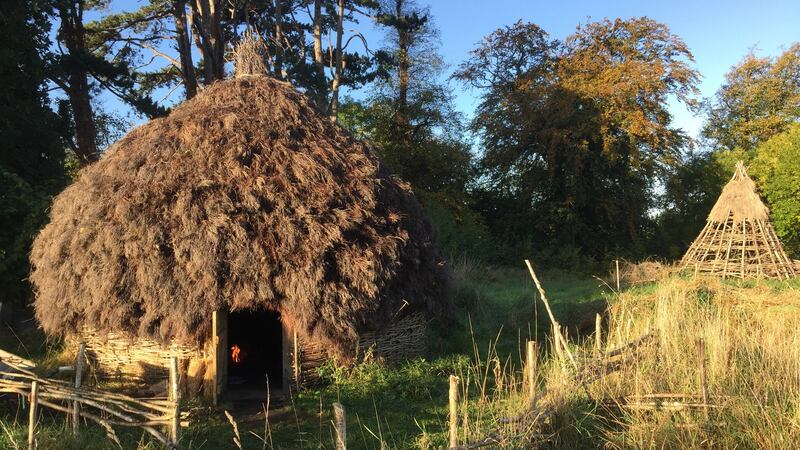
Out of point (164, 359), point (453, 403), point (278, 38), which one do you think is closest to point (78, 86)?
point (278, 38)

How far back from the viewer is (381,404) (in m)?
6.87

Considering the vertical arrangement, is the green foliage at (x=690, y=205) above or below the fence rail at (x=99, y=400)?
above

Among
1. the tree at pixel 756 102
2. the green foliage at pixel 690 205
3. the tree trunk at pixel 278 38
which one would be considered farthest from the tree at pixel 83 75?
the tree at pixel 756 102

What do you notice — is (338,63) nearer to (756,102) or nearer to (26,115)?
(26,115)

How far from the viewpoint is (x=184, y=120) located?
27.4 ft

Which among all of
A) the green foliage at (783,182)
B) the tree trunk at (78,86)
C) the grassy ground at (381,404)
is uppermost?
the tree trunk at (78,86)

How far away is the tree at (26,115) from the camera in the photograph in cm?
1164

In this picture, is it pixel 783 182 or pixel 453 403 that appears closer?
pixel 453 403

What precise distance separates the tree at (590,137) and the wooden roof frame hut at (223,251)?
14661 mm

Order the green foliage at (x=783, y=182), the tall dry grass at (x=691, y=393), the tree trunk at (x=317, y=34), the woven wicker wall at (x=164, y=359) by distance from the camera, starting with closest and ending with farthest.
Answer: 1. the tall dry grass at (x=691, y=393)
2. the woven wicker wall at (x=164, y=359)
3. the tree trunk at (x=317, y=34)
4. the green foliage at (x=783, y=182)

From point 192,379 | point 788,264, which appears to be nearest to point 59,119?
point 192,379

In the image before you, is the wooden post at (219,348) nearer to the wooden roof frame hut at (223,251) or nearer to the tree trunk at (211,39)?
the wooden roof frame hut at (223,251)

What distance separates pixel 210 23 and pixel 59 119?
16.6 ft

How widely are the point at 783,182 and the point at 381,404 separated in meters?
23.0
